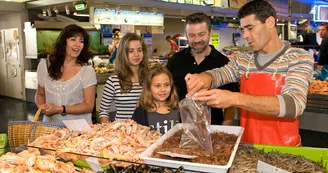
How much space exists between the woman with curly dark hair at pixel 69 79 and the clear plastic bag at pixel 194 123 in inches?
61.7

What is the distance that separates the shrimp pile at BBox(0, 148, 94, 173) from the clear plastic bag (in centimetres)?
60

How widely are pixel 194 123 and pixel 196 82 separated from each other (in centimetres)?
32

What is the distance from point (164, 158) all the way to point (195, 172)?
0.59 feet

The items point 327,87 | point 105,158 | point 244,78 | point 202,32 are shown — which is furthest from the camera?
point 327,87

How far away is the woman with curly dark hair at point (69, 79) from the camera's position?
3.34 meters

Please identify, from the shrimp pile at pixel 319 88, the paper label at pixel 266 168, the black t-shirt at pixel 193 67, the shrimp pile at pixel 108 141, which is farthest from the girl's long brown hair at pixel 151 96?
the shrimp pile at pixel 319 88

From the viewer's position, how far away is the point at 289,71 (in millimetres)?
2266

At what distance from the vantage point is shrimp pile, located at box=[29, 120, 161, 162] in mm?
1949

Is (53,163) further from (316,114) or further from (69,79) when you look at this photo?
(316,114)

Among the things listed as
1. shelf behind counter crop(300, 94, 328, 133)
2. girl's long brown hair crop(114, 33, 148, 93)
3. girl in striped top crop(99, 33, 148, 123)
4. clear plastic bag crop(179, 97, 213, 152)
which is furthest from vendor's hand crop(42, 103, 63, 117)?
shelf behind counter crop(300, 94, 328, 133)

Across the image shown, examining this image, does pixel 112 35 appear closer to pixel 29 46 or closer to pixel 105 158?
pixel 29 46

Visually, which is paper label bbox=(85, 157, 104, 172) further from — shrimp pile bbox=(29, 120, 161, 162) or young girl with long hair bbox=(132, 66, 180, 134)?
young girl with long hair bbox=(132, 66, 180, 134)

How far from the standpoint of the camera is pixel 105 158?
174 cm

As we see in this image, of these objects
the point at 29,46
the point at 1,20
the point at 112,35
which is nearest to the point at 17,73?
the point at 29,46
